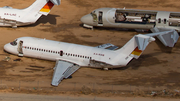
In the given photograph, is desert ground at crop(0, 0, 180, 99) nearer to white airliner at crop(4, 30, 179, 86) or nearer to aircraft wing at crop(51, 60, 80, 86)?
aircraft wing at crop(51, 60, 80, 86)

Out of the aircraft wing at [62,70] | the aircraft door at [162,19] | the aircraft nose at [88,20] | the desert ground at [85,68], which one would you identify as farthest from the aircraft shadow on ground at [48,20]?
the aircraft door at [162,19]

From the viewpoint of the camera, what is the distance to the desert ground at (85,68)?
36.8m

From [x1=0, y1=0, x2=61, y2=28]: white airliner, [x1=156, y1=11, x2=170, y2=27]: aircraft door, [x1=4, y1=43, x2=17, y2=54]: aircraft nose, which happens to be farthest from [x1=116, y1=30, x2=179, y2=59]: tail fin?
[x1=0, y1=0, x2=61, y2=28]: white airliner

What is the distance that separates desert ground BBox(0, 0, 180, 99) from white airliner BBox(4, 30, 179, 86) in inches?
45.3

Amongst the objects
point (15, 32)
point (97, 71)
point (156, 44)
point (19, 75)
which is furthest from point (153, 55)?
point (15, 32)

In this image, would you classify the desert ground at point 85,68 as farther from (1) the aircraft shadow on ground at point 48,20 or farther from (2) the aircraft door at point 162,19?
(2) the aircraft door at point 162,19

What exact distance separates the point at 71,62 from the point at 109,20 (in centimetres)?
1620

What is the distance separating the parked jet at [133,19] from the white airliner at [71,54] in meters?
13.3

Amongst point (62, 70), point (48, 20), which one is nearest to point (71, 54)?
point (62, 70)

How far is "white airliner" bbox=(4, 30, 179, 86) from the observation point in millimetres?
36812

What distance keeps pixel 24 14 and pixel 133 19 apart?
2150 centimetres

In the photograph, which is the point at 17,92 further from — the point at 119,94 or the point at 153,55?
the point at 153,55

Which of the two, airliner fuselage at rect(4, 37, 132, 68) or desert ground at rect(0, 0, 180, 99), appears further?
airliner fuselage at rect(4, 37, 132, 68)

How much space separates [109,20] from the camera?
2039 inches
